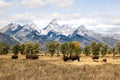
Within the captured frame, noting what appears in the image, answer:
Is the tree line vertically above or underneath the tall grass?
above

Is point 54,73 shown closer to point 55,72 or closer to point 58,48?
point 55,72

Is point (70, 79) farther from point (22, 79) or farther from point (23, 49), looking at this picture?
point (23, 49)

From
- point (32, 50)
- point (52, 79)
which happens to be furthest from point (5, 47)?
point (52, 79)

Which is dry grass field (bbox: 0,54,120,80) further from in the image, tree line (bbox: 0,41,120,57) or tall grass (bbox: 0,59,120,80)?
tree line (bbox: 0,41,120,57)

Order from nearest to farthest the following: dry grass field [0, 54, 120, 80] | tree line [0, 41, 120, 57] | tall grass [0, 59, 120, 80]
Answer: tall grass [0, 59, 120, 80] → dry grass field [0, 54, 120, 80] → tree line [0, 41, 120, 57]

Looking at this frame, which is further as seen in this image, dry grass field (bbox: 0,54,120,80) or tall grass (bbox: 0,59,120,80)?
dry grass field (bbox: 0,54,120,80)

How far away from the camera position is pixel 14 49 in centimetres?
17188

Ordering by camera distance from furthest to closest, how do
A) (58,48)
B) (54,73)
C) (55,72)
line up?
(58,48) < (55,72) < (54,73)

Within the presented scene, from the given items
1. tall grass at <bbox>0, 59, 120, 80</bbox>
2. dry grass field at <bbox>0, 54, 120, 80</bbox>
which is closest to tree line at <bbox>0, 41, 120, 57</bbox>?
dry grass field at <bbox>0, 54, 120, 80</bbox>

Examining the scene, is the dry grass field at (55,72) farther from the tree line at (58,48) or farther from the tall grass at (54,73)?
the tree line at (58,48)

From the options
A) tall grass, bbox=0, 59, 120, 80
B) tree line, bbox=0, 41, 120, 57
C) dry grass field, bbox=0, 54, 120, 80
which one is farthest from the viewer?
tree line, bbox=0, 41, 120, 57

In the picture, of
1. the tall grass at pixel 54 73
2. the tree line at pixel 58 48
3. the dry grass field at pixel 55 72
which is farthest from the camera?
the tree line at pixel 58 48

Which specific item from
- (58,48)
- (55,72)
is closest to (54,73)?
(55,72)

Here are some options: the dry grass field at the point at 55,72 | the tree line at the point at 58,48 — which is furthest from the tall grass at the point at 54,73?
the tree line at the point at 58,48
